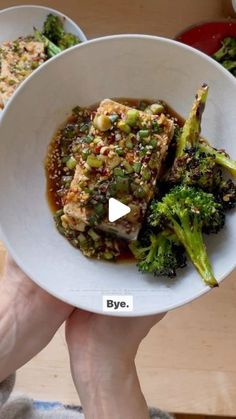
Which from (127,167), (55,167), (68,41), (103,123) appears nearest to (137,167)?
(127,167)

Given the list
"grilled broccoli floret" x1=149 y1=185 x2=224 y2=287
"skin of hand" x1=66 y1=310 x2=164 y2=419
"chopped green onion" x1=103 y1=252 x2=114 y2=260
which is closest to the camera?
"grilled broccoli floret" x1=149 y1=185 x2=224 y2=287

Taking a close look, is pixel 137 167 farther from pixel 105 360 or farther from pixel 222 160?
pixel 105 360

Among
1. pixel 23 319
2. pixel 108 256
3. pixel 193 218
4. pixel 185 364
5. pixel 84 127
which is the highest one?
pixel 84 127

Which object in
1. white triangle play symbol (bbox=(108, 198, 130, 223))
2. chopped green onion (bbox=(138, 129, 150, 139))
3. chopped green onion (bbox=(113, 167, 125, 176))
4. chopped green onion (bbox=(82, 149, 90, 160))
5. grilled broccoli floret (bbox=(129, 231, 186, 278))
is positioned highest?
chopped green onion (bbox=(138, 129, 150, 139))

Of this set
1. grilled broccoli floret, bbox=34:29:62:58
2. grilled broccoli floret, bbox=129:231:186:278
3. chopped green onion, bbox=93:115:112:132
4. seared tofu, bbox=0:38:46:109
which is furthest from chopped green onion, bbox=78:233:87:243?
grilled broccoli floret, bbox=34:29:62:58

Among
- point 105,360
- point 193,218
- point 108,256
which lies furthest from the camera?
point 105,360

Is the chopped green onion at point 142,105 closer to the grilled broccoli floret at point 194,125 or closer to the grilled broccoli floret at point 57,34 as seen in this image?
the grilled broccoli floret at point 194,125

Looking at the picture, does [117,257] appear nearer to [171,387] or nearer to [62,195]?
[62,195]

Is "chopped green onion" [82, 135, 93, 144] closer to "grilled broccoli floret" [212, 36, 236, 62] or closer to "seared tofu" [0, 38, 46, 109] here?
"seared tofu" [0, 38, 46, 109]
